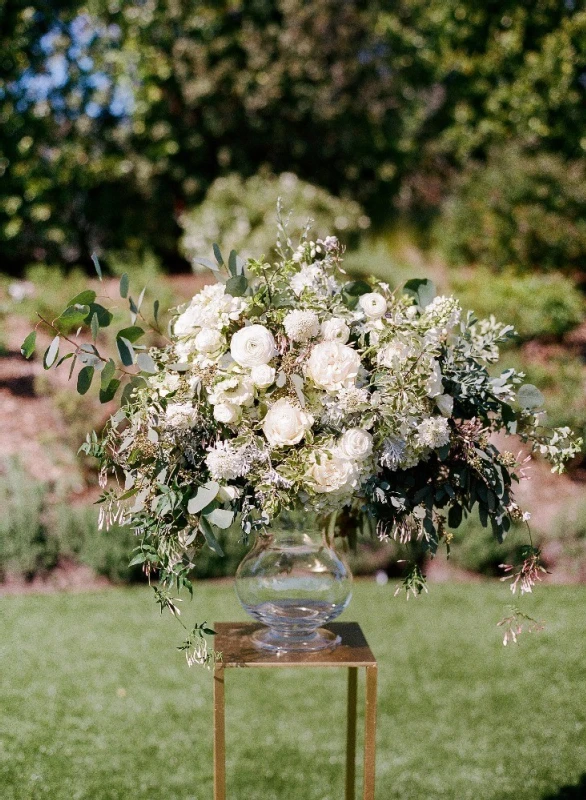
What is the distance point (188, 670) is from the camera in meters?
4.81

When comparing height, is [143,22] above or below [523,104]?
above

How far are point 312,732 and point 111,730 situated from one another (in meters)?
0.90

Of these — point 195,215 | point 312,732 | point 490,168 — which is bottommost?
Result: point 312,732

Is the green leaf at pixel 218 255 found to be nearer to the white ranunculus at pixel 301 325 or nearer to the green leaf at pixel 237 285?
the green leaf at pixel 237 285

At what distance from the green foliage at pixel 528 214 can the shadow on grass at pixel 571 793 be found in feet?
26.6

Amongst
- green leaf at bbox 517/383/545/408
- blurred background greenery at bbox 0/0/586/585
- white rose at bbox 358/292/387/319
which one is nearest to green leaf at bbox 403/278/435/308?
white rose at bbox 358/292/387/319

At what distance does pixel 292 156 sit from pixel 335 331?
1054 centimetres

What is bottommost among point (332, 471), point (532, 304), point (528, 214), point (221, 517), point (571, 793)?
point (571, 793)

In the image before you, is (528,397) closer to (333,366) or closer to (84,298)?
(333,366)

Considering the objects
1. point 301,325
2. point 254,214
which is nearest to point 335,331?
point 301,325

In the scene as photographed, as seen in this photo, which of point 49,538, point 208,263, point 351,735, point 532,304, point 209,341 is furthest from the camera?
point 532,304

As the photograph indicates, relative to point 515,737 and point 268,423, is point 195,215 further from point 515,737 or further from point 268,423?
point 268,423

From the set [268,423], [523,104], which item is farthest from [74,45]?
[268,423]

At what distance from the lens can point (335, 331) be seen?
86.1 inches
